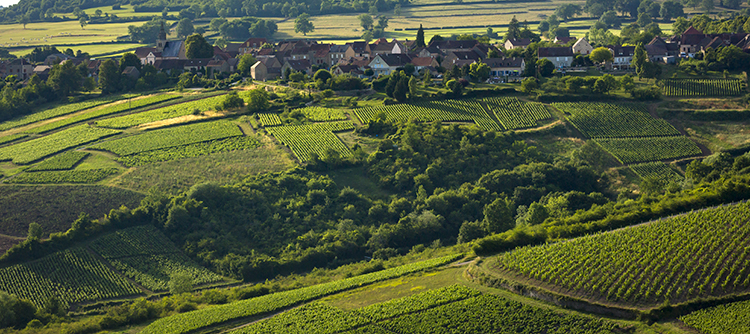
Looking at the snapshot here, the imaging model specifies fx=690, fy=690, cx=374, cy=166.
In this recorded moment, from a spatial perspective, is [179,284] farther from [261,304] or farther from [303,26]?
[303,26]

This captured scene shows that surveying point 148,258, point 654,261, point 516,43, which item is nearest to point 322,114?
point 148,258

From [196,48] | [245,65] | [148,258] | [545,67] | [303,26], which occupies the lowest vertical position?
[148,258]

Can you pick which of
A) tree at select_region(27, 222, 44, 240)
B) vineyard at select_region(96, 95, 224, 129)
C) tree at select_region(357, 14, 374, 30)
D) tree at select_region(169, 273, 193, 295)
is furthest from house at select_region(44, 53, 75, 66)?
tree at select_region(169, 273, 193, 295)

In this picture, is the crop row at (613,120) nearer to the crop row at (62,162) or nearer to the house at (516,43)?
the house at (516,43)

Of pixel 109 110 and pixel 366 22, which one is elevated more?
pixel 366 22

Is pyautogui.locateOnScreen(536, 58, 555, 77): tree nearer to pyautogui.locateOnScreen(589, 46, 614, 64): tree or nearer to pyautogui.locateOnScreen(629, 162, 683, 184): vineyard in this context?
pyautogui.locateOnScreen(589, 46, 614, 64): tree

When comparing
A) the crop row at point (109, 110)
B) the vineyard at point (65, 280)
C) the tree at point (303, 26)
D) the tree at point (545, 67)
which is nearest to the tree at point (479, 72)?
the tree at point (545, 67)

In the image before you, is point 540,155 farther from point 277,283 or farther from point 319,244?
point 277,283

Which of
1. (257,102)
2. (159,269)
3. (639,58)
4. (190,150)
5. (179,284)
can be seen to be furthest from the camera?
(639,58)
